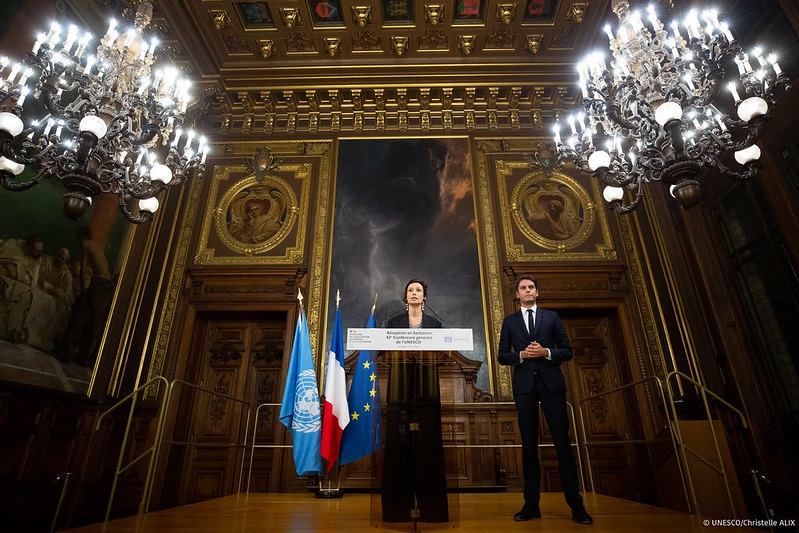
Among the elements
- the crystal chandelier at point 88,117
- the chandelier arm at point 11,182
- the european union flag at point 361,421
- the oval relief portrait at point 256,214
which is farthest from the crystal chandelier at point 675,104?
the chandelier arm at point 11,182

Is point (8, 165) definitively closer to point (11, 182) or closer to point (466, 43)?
point (11, 182)

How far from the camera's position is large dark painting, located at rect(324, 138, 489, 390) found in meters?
7.13

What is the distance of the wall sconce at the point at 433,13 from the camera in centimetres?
750

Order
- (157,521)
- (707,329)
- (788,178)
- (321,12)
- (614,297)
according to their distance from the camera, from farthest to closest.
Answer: (321,12)
(614,297)
(707,329)
(788,178)
(157,521)

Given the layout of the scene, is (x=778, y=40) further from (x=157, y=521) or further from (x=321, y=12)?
(x=157, y=521)

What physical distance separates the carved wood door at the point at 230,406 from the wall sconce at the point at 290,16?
17.2ft

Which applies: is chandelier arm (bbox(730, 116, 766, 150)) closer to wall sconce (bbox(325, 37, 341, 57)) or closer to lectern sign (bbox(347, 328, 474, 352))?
lectern sign (bbox(347, 328, 474, 352))

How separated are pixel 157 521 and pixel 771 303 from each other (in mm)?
6819

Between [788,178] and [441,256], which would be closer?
[788,178]

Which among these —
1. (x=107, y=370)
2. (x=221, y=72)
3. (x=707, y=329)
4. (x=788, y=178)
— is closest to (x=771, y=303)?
(x=707, y=329)

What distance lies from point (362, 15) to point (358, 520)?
25.5ft

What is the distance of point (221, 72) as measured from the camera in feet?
27.5

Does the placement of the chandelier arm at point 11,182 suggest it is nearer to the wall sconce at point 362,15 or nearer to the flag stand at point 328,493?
the flag stand at point 328,493

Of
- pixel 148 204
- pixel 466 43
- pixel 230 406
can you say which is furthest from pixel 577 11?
pixel 230 406
